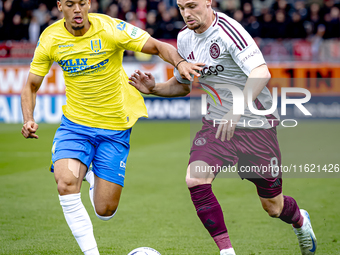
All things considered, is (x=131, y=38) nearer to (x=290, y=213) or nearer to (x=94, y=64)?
(x=94, y=64)

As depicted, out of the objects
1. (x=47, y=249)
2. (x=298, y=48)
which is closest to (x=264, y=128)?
(x=47, y=249)

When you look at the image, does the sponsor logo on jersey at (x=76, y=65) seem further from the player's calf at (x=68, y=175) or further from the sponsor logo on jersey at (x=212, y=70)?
the sponsor logo on jersey at (x=212, y=70)

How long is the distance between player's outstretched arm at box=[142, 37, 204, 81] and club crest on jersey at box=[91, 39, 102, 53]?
416mm

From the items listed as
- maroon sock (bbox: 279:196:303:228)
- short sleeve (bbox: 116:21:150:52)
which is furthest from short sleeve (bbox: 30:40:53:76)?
maroon sock (bbox: 279:196:303:228)

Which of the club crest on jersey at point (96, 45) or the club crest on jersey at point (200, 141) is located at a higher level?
the club crest on jersey at point (96, 45)

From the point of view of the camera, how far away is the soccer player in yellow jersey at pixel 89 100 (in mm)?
4297

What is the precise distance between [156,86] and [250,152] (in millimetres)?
1189

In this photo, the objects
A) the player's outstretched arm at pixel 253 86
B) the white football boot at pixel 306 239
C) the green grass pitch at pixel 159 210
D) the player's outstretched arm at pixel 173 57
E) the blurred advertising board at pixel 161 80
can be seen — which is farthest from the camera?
Result: the blurred advertising board at pixel 161 80

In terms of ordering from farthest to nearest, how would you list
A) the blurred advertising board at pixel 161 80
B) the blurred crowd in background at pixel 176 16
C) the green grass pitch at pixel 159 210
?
the blurred crowd in background at pixel 176 16
the blurred advertising board at pixel 161 80
the green grass pitch at pixel 159 210

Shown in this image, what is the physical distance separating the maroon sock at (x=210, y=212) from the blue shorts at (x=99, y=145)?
988 mm

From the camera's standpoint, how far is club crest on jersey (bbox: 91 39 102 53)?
15.1 ft

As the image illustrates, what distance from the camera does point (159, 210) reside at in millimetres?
6500

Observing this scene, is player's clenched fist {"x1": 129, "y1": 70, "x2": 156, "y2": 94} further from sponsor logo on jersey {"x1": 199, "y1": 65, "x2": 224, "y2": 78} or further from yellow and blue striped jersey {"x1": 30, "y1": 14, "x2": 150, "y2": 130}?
sponsor logo on jersey {"x1": 199, "y1": 65, "x2": 224, "y2": 78}

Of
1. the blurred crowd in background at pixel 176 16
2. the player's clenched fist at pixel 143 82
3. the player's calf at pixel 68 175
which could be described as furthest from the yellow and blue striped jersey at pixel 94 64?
the blurred crowd in background at pixel 176 16
